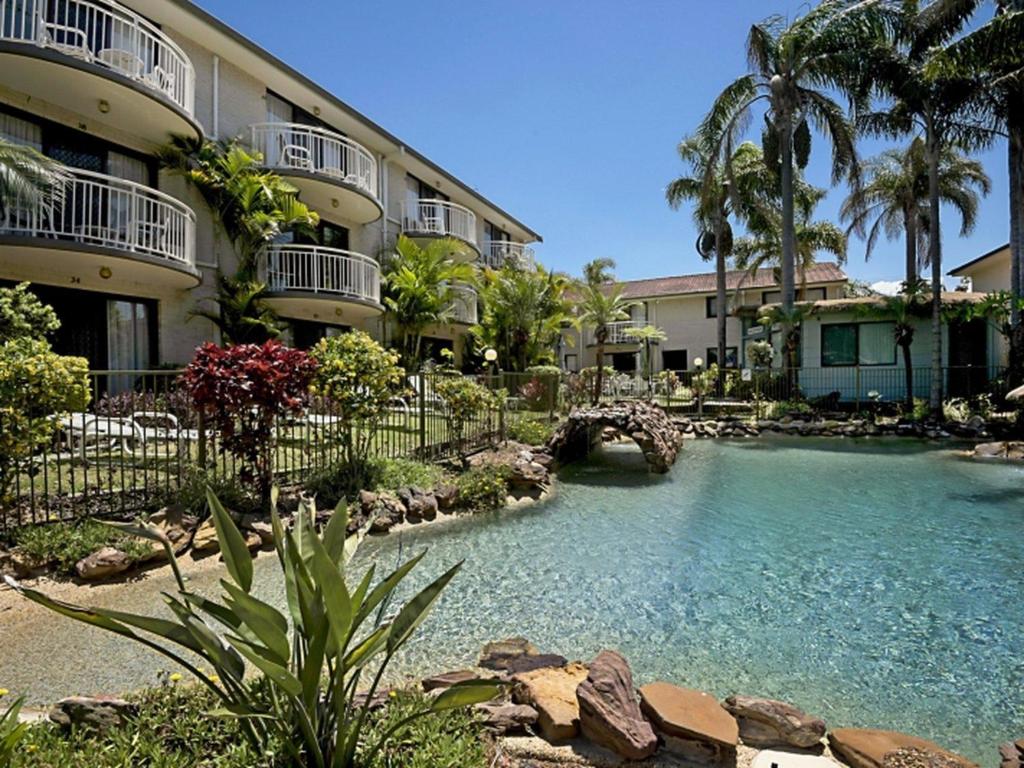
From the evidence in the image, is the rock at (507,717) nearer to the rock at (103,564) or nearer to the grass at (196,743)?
the grass at (196,743)

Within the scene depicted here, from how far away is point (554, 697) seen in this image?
10.4 ft

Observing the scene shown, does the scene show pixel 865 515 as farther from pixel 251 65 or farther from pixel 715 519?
pixel 251 65

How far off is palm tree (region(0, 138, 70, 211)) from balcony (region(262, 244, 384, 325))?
5.44 m

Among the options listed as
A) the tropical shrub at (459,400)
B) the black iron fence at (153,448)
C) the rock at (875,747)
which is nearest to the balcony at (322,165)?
the black iron fence at (153,448)

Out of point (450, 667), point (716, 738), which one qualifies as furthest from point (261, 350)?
point (716, 738)

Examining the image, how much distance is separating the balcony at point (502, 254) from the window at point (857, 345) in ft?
43.5

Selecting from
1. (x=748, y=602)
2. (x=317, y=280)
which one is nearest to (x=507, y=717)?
(x=748, y=602)

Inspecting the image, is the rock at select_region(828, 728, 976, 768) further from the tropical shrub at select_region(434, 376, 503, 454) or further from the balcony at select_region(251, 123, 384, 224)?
the balcony at select_region(251, 123, 384, 224)

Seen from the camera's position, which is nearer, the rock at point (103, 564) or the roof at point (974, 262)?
the rock at point (103, 564)

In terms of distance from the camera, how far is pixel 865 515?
8.10m

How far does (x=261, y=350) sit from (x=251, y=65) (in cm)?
1158

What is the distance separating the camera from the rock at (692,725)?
9.11 ft

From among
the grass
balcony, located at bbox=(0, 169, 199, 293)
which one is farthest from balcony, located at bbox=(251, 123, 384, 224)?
the grass

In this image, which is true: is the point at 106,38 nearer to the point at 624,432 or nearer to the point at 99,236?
the point at 99,236
